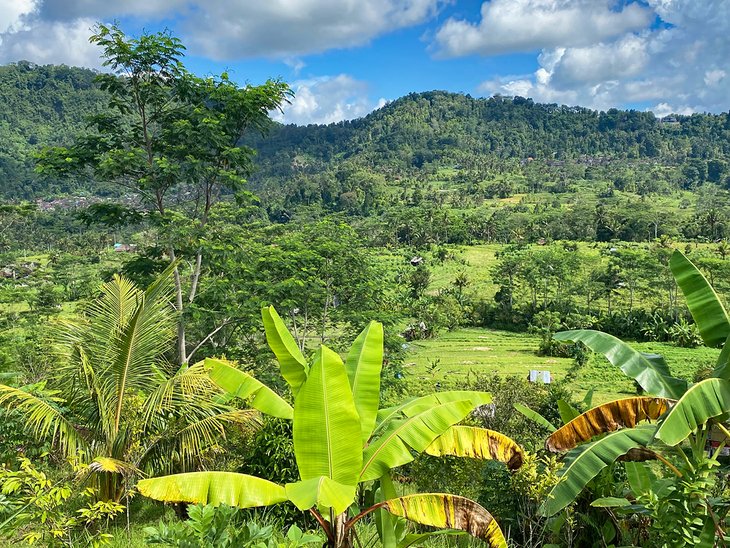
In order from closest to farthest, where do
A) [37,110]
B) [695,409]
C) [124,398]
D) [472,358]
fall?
[695,409] < [124,398] < [472,358] < [37,110]

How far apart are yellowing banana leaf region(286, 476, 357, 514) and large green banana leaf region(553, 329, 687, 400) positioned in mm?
2371

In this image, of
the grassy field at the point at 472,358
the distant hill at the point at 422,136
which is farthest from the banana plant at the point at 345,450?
the distant hill at the point at 422,136

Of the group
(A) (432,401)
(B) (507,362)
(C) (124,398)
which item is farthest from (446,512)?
(B) (507,362)

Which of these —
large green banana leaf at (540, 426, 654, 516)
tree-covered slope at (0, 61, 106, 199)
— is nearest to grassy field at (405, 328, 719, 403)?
large green banana leaf at (540, 426, 654, 516)

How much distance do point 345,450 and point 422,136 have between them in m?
146

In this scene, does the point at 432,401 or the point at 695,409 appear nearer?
the point at 695,409

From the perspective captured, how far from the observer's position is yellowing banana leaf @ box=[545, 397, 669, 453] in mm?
3775

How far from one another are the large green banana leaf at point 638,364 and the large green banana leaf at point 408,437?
4.34ft

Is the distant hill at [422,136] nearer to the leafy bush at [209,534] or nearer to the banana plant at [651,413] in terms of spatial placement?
the banana plant at [651,413]

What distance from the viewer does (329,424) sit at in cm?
284

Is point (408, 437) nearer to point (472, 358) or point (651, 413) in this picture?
point (651, 413)

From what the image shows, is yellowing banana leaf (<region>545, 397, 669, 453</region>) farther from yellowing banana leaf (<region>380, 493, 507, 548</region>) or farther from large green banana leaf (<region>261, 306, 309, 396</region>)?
large green banana leaf (<region>261, 306, 309, 396</region>)

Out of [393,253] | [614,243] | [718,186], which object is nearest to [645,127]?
[718,186]

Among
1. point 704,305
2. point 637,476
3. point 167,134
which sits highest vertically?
point 167,134
